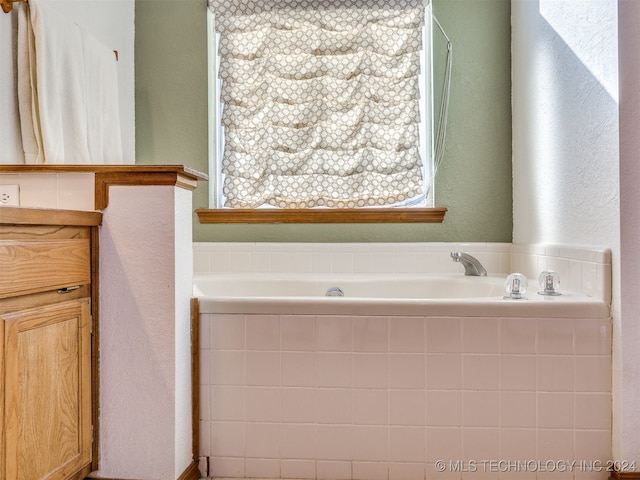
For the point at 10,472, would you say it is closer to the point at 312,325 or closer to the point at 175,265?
the point at 175,265

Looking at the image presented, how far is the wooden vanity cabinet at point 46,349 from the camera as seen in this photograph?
1.06 metres

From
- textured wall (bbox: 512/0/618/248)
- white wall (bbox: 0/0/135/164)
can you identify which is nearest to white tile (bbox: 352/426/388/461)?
textured wall (bbox: 512/0/618/248)

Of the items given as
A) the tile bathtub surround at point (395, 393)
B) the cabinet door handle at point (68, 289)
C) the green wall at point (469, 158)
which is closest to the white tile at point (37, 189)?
the cabinet door handle at point (68, 289)

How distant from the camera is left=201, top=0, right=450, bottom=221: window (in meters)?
2.43

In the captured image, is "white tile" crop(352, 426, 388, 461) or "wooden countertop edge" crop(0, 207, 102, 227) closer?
"wooden countertop edge" crop(0, 207, 102, 227)

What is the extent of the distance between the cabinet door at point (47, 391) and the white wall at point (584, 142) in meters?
1.52

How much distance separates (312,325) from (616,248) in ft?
3.04

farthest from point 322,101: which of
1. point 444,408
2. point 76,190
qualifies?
point 444,408

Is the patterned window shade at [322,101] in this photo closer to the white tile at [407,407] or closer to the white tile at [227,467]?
the white tile at [407,407]

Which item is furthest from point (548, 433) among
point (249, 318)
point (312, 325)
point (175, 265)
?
point (175, 265)

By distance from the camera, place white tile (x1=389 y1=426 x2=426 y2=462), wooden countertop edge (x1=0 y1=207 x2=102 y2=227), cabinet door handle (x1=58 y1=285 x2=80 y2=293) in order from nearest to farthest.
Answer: wooden countertop edge (x1=0 y1=207 x2=102 y2=227)
cabinet door handle (x1=58 y1=285 x2=80 y2=293)
white tile (x1=389 y1=426 x2=426 y2=462)

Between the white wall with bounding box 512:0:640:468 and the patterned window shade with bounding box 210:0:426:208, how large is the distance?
53 centimetres

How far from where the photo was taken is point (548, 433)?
1.41 metres

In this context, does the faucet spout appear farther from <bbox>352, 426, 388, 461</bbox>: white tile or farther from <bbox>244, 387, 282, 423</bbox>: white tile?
<bbox>244, 387, 282, 423</bbox>: white tile
